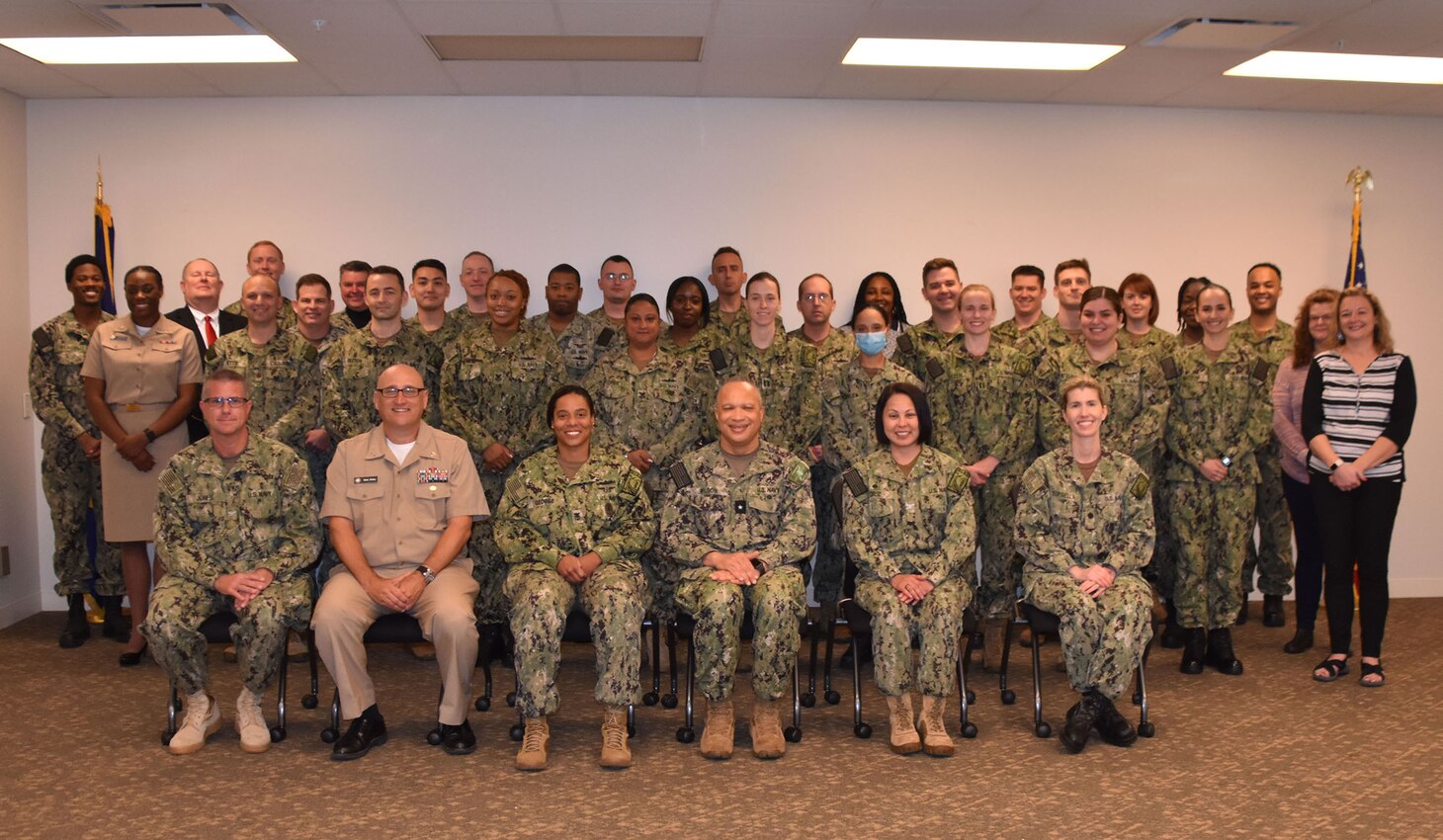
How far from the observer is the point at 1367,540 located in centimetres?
514

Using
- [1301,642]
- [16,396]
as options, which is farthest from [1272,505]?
[16,396]

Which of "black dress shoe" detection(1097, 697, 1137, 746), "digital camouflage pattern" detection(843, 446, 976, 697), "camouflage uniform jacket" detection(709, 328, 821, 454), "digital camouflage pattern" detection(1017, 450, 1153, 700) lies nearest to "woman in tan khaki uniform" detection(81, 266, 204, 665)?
"camouflage uniform jacket" detection(709, 328, 821, 454)

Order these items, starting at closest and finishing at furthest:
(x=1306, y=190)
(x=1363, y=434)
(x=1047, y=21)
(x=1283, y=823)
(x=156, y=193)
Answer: (x=1283, y=823), (x=1363, y=434), (x=1047, y=21), (x=156, y=193), (x=1306, y=190)

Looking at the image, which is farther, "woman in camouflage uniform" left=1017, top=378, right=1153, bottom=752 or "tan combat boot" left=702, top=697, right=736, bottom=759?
"woman in camouflage uniform" left=1017, top=378, right=1153, bottom=752

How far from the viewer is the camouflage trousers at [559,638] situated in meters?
4.14

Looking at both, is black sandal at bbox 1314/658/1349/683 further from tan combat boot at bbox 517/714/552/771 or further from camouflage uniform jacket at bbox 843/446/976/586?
tan combat boot at bbox 517/714/552/771

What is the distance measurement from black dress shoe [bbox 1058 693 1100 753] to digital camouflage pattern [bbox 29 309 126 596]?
4.67m

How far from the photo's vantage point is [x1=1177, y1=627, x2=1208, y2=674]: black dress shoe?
536 centimetres

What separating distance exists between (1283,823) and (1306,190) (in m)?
5.08

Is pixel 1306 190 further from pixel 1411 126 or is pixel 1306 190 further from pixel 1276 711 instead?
pixel 1276 711

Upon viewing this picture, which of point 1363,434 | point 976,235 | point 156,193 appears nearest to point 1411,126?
point 976,235

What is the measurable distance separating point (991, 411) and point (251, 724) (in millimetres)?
3412

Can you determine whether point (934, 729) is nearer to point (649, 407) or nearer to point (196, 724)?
point (649, 407)

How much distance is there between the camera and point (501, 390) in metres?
5.50
